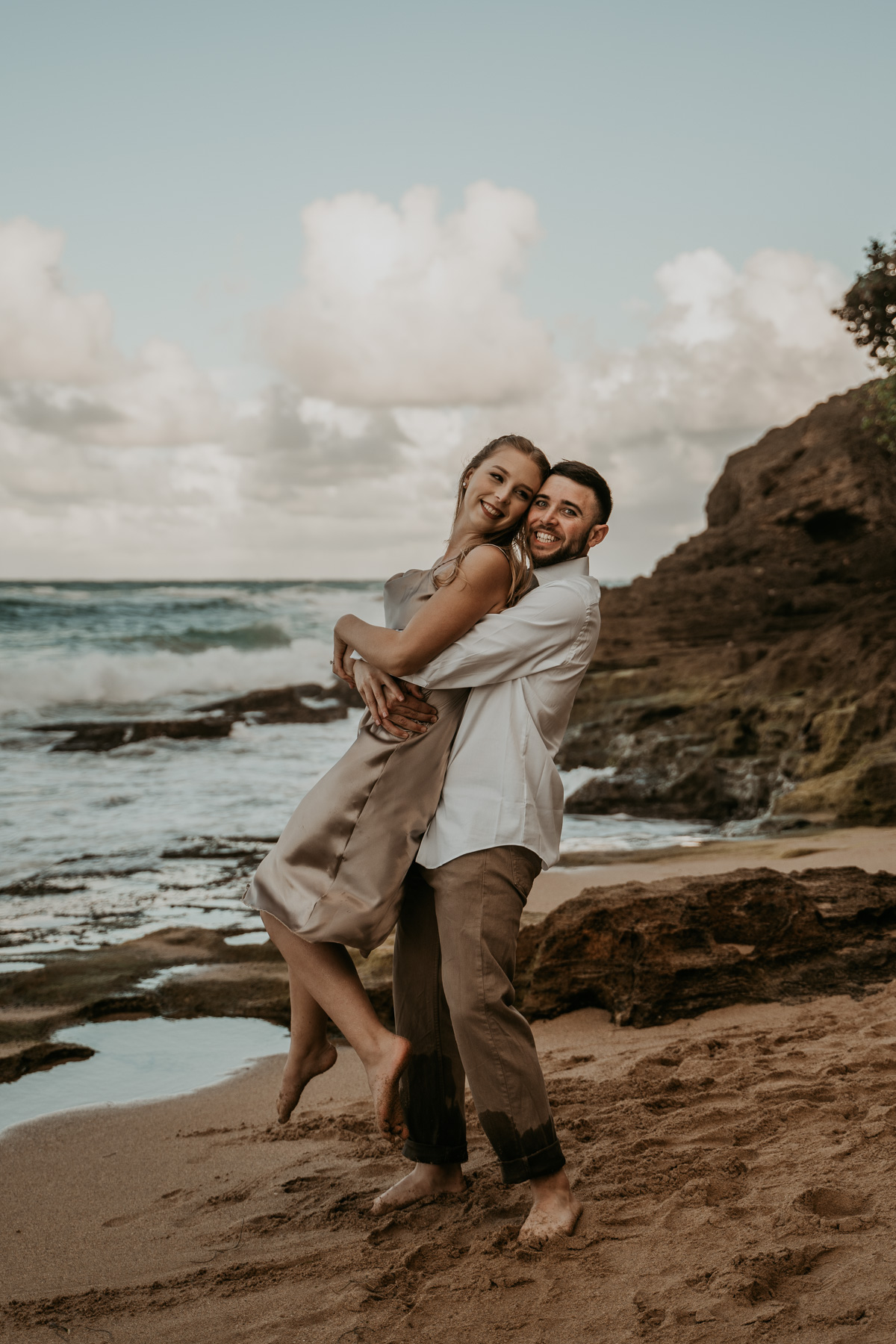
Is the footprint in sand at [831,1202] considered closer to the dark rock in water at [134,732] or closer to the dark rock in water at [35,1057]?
the dark rock in water at [35,1057]

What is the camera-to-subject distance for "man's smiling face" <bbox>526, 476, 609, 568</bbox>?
9.96ft

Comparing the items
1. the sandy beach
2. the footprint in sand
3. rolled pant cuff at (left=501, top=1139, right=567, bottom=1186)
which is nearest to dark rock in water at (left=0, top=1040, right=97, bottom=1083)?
the sandy beach

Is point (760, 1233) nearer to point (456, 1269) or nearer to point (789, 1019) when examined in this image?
point (456, 1269)

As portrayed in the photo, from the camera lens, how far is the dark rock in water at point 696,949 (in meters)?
4.52

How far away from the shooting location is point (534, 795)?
9.34ft

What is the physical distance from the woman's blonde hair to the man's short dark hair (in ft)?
0.22

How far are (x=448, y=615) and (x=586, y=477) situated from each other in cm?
62

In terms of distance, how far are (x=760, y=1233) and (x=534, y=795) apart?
3.77 ft

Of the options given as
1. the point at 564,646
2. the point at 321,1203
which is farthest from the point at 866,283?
the point at 321,1203

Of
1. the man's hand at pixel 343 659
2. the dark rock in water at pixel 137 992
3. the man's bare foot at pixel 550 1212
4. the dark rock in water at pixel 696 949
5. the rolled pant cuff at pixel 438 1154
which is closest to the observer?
the man's bare foot at pixel 550 1212

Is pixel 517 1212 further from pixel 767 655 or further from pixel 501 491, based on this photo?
pixel 767 655

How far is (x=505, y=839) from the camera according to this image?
277 cm

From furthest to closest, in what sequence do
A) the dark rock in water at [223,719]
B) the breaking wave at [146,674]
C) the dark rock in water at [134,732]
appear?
1. the breaking wave at [146,674]
2. the dark rock in water at [223,719]
3. the dark rock in water at [134,732]

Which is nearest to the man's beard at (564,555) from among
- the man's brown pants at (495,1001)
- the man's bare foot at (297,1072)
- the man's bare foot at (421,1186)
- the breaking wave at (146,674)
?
the man's brown pants at (495,1001)
